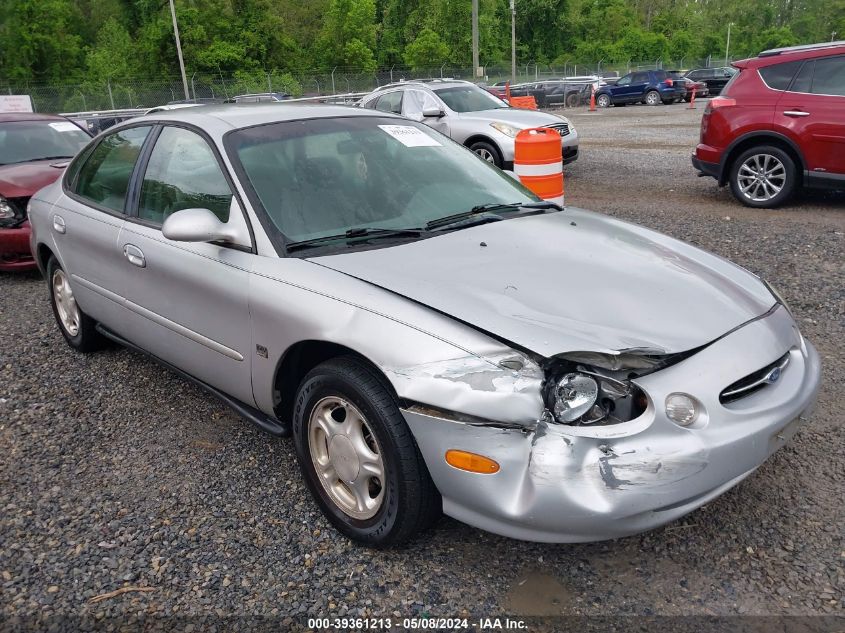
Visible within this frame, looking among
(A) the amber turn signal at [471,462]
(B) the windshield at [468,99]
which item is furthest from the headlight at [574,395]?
(B) the windshield at [468,99]

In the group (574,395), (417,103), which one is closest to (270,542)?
(574,395)

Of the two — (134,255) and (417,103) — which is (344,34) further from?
(134,255)

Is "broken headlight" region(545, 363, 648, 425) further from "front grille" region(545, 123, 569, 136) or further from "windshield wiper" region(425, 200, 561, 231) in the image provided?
"front grille" region(545, 123, 569, 136)

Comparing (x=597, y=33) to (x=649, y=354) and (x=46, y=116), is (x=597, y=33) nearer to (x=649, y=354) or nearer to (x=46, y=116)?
(x=46, y=116)

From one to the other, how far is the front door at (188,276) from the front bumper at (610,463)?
3.69ft

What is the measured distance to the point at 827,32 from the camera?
268 ft

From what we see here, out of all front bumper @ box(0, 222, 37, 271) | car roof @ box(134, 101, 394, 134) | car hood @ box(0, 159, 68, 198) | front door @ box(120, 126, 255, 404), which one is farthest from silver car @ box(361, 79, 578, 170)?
front door @ box(120, 126, 255, 404)

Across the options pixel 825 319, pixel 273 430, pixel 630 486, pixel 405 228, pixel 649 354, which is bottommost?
pixel 825 319

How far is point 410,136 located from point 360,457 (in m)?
1.92

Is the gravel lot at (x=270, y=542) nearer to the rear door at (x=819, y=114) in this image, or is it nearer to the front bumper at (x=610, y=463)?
the front bumper at (x=610, y=463)

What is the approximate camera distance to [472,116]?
Answer: 36.1 ft

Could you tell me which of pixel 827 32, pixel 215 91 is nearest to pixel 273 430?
pixel 215 91

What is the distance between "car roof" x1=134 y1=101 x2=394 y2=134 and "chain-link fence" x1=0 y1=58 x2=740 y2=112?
30.3 metres

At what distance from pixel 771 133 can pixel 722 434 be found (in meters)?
6.92
